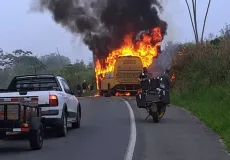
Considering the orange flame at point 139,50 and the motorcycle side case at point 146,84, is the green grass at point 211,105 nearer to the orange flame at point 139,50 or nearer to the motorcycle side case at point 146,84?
the motorcycle side case at point 146,84

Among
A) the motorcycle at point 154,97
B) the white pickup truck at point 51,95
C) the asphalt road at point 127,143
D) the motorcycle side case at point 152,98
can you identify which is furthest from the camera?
the motorcycle side case at point 152,98

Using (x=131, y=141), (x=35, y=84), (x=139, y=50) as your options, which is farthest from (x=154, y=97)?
(x=139, y=50)

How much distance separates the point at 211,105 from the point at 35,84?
333 inches

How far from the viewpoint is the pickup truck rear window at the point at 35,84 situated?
1520 cm

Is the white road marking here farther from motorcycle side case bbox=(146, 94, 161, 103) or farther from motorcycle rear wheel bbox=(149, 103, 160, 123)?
motorcycle side case bbox=(146, 94, 161, 103)

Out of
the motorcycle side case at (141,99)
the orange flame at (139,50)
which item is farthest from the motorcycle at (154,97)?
the orange flame at (139,50)

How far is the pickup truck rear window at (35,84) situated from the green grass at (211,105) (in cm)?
493

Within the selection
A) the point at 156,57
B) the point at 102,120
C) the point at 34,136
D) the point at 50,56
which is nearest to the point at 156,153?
the point at 34,136

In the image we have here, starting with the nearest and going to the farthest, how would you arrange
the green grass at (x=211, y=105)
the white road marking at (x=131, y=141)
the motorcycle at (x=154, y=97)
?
the white road marking at (x=131, y=141), the green grass at (x=211, y=105), the motorcycle at (x=154, y=97)

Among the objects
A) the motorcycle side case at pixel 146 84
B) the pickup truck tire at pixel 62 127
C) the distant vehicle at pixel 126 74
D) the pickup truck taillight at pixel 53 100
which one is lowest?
the pickup truck tire at pixel 62 127

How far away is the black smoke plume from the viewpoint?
1852 inches

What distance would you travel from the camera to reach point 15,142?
46.3 feet

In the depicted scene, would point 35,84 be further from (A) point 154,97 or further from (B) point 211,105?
(B) point 211,105

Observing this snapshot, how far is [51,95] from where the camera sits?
14.0m
